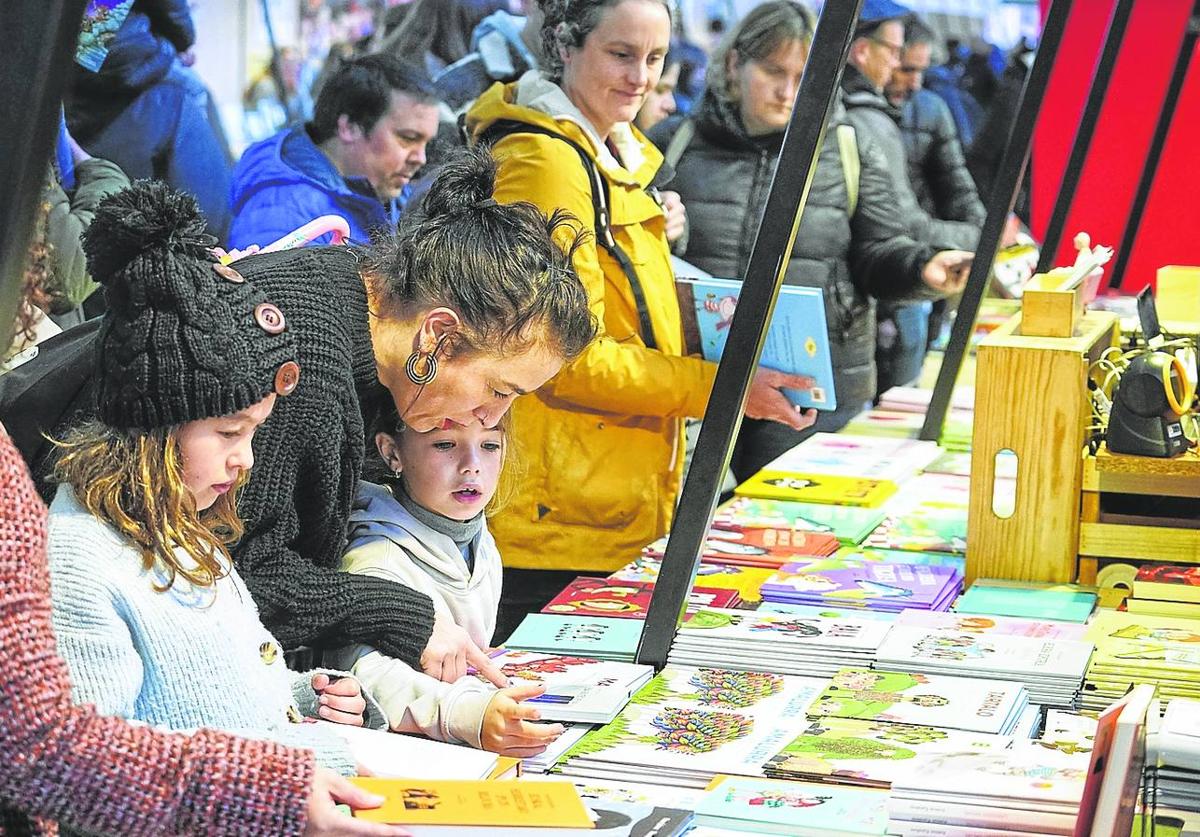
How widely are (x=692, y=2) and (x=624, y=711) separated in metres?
8.55

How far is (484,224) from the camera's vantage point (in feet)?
6.91

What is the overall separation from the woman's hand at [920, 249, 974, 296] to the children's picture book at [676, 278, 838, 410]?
105cm

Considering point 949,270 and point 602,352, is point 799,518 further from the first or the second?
point 949,270

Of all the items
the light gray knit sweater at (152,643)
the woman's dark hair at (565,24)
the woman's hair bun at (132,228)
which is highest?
the woman's dark hair at (565,24)

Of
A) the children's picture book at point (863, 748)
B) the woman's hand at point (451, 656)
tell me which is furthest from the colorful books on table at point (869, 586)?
the woman's hand at point (451, 656)

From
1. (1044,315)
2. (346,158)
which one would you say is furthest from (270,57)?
(1044,315)

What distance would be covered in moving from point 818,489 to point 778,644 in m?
1.04

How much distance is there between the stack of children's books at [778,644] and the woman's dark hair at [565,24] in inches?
46.9

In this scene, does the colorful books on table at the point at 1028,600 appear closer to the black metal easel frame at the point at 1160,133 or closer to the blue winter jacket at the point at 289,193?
the blue winter jacket at the point at 289,193

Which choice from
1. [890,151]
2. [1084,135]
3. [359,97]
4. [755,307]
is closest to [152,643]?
[755,307]

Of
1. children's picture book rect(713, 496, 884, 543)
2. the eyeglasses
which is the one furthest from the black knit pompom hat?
the eyeglasses

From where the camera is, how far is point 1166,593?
264 cm

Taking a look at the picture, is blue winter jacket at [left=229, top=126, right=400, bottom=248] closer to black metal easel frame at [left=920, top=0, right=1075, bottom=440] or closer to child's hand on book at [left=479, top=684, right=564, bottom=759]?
black metal easel frame at [left=920, top=0, right=1075, bottom=440]

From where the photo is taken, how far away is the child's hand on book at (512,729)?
1.91 metres
